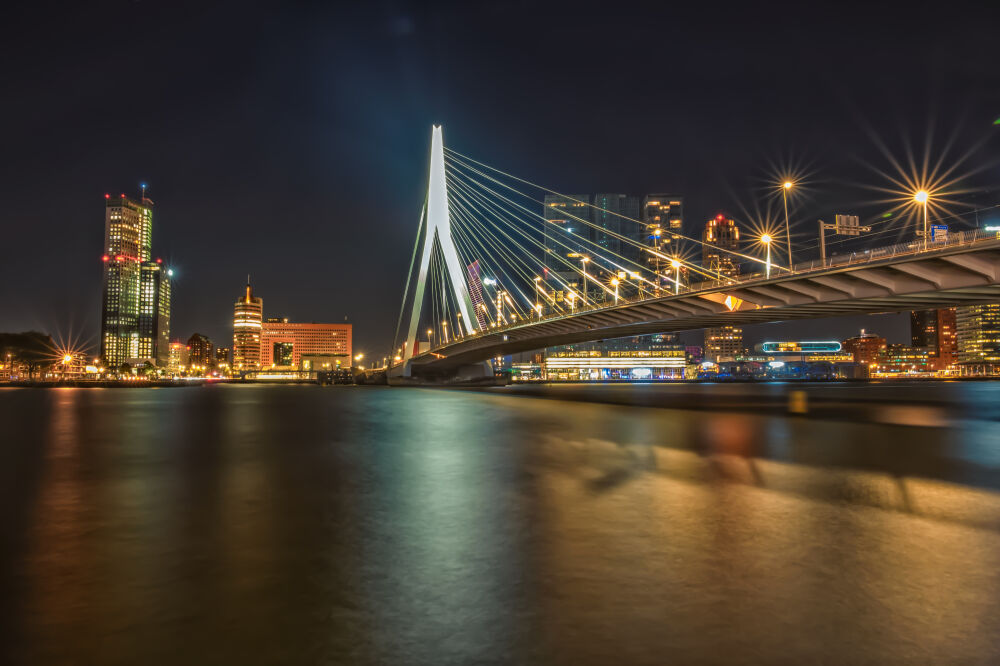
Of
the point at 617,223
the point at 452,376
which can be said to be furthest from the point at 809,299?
the point at 617,223

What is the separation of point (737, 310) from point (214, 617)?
108 feet

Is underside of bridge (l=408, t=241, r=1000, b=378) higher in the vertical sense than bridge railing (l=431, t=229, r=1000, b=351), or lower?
lower

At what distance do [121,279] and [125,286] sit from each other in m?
2.38

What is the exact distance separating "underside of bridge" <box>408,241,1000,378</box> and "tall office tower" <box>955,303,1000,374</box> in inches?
6696

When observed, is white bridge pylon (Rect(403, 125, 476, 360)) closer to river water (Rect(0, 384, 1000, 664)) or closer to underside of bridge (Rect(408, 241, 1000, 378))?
underside of bridge (Rect(408, 241, 1000, 378))

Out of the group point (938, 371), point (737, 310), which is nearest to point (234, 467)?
point (737, 310)

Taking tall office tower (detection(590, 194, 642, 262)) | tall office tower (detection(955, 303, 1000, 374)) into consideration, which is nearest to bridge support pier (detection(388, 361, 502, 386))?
tall office tower (detection(590, 194, 642, 262))

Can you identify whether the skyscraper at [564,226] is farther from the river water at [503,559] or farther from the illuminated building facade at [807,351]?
the river water at [503,559]

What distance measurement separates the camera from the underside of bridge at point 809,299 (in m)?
23.4

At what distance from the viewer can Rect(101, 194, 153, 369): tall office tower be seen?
17800 centimetres

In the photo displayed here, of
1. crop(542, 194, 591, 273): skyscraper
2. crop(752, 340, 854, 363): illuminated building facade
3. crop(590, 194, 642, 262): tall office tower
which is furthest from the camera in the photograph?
crop(590, 194, 642, 262): tall office tower

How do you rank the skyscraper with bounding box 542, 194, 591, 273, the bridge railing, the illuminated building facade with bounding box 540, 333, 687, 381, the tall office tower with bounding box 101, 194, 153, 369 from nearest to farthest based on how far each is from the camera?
the bridge railing → the illuminated building facade with bounding box 540, 333, 687, 381 → the skyscraper with bounding box 542, 194, 591, 273 → the tall office tower with bounding box 101, 194, 153, 369

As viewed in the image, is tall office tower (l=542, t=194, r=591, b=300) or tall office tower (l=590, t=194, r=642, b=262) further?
tall office tower (l=590, t=194, r=642, b=262)

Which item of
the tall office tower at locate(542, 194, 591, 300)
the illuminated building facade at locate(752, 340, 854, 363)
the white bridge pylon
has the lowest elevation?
the illuminated building facade at locate(752, 340, 854, 363)
